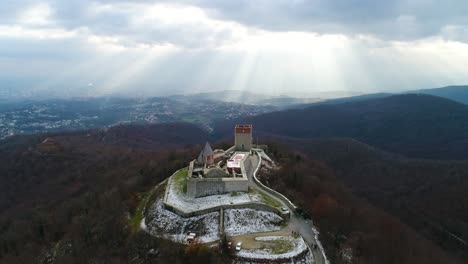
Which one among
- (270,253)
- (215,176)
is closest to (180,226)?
(215,176)

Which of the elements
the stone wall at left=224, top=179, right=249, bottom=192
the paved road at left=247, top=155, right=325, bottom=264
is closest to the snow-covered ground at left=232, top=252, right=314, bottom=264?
the paved road at left=247, top=155, right=325, bottom=264

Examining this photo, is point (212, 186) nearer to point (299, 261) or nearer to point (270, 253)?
point (270, 253)

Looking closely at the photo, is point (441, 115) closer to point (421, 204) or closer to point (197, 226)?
point (421, 204)

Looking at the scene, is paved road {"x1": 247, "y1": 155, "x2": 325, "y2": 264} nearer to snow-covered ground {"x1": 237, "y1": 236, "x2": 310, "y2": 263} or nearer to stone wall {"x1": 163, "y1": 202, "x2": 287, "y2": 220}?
snow-covered ground {"x1": 237, "y1": 236, "x2": 310, "y2": 263}

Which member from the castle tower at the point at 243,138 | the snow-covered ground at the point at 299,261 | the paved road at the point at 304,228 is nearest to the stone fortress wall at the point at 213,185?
the paved road at the point at 304,228

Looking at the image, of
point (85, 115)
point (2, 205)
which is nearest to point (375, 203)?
point (2, 205)

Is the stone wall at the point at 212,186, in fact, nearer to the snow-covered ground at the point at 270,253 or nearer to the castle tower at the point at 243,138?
the snow-covered ground at the point at 270,253
